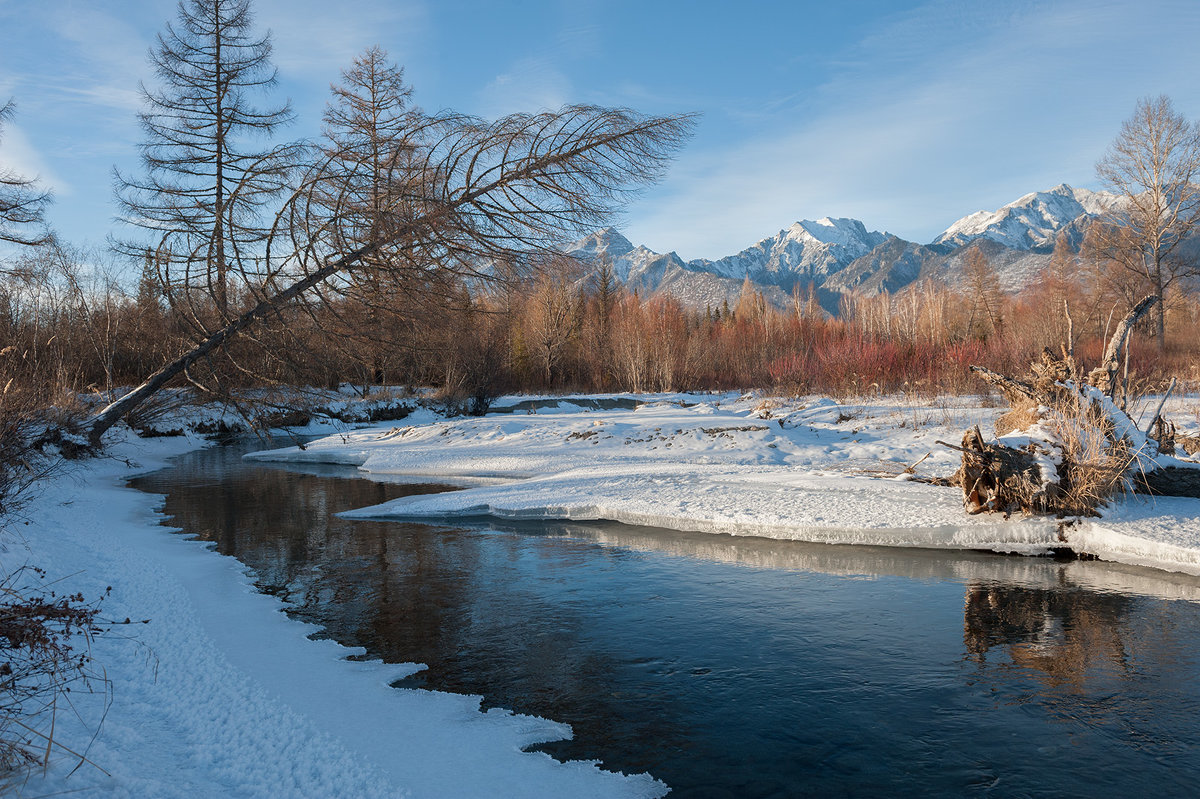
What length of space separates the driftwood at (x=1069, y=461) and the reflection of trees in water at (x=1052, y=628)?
59.7 inches

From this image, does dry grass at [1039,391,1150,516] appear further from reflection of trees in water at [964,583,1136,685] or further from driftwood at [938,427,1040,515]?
reflection of trees in water at [964,583,1136,685]

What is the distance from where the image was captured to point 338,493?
12.7 metres

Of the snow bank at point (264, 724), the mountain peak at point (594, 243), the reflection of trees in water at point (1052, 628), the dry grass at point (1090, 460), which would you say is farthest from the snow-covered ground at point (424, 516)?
the mountain peak at point (594, 243)

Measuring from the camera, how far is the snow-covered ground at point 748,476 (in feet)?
23.9

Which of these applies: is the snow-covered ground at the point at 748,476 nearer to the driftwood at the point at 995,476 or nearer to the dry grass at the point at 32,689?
the driftwood at the point at 995,476

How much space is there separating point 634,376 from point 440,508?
2191 centimetres

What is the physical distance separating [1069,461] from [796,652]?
15.0ft

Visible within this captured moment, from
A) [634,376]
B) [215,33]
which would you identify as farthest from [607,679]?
[634,376]

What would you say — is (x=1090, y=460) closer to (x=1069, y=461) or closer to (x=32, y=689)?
(x=1069, y=461)

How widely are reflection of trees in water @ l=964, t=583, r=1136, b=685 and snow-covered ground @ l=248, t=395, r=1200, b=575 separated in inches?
48.9

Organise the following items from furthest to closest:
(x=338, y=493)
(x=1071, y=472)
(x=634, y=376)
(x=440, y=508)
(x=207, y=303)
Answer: (x=634, y=376)
(x=338, y=493)
(x=440, y=508)
(x=207, y=303)
(x=1071, y=472)

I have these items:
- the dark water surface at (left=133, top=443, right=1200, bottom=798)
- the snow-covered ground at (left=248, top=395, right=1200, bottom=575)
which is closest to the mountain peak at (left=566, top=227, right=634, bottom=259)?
the dark water surface at (left=133, top=443, right=1200, bottom=798)

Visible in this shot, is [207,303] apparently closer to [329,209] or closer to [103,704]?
[329,209]

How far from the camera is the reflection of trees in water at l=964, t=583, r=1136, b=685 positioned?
4.54 meters
